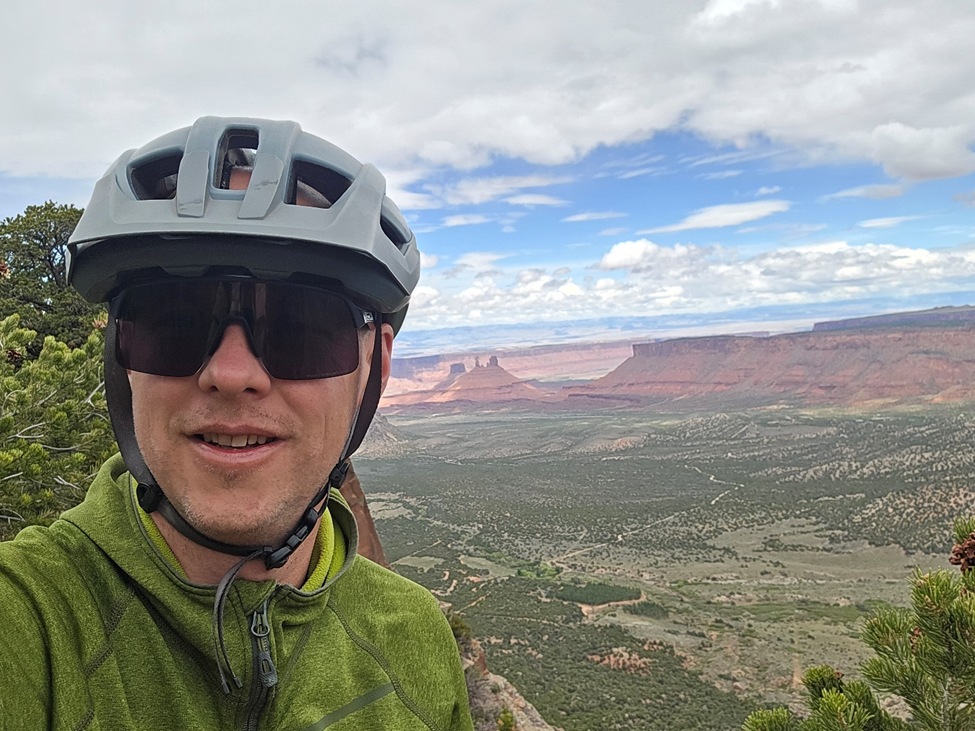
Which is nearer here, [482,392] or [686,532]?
[686,532]

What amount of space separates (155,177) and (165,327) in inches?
25.1

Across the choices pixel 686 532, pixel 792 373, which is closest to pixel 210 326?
pixel 686 532

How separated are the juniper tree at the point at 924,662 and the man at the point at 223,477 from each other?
7.95ft

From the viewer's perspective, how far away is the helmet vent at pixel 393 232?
2.21 meters

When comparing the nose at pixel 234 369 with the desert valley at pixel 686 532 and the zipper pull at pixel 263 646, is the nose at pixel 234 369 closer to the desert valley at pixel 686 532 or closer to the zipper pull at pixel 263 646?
the zipper pull at pixel 263 646

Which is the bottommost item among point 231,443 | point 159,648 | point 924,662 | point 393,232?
point 924,662

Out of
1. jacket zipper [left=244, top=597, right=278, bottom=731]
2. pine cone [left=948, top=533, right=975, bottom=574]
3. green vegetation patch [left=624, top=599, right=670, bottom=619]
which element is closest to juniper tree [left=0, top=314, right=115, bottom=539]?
jacket zipper [left=244, top=597, right=278, bottom=731]

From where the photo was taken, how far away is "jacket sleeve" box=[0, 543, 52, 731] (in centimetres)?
112

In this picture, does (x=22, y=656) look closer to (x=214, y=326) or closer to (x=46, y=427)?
(x=214, y=326)

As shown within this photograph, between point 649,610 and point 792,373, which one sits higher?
point 792,373

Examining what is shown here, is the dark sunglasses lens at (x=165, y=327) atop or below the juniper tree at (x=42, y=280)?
below

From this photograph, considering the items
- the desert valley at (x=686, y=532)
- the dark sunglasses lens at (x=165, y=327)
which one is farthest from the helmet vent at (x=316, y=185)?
the desert valley at (x=686, y=532)

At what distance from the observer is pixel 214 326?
1593 mm

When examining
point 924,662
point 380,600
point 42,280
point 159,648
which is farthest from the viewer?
point 42,280
